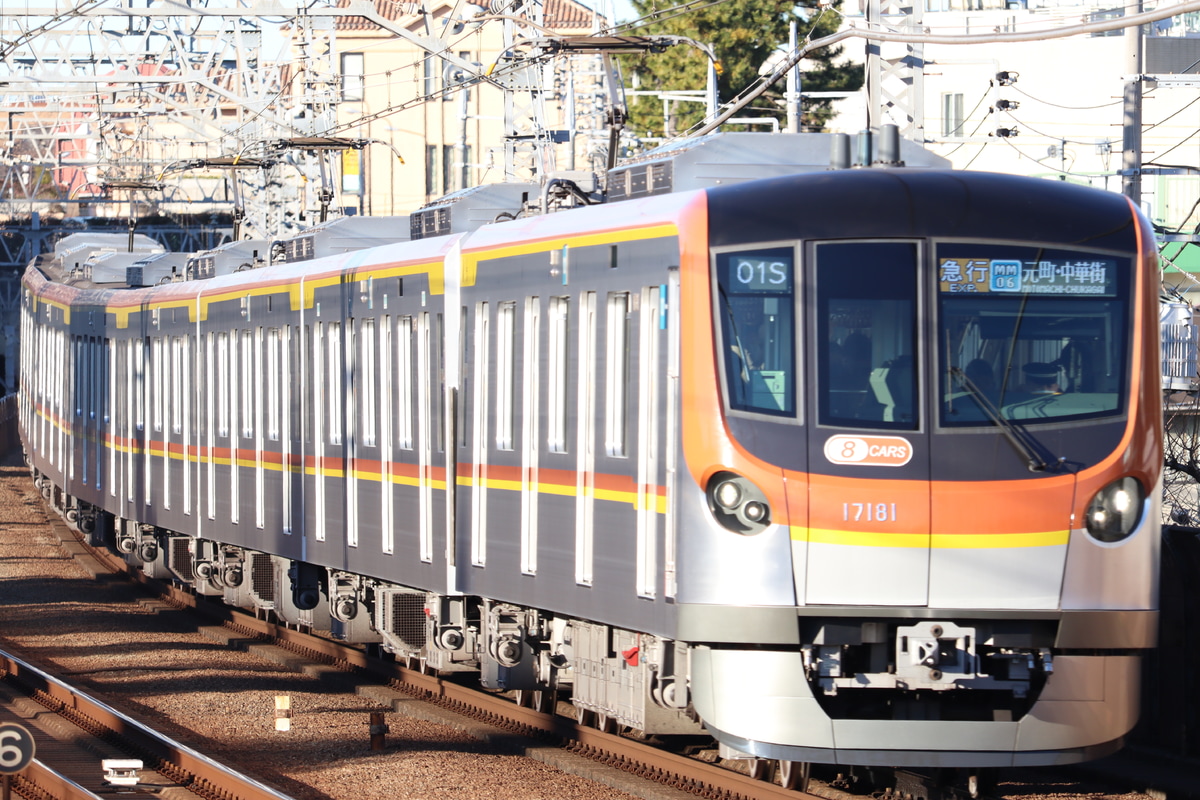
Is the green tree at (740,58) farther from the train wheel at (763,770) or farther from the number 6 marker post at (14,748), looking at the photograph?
the number 6 marker post at (14,748)

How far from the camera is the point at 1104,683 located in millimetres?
8633

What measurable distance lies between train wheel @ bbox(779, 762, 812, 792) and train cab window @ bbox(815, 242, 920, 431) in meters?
2.33

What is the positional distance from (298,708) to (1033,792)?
19.9 ft

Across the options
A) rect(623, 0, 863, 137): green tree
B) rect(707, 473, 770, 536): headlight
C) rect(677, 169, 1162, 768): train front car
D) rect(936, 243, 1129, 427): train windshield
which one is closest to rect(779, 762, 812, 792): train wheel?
rect(677, 169, 1162, 768): train front car

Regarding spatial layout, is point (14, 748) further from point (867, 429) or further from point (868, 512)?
point (867, 429)

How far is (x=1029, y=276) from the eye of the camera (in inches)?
344

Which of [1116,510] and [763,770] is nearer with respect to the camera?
[1116,510]

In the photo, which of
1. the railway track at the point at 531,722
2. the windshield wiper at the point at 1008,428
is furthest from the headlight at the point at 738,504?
the railway track at the point at 531,722

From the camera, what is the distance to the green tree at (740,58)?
4550cm

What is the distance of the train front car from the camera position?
8469 mm

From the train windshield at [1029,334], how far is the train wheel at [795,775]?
2.38 m

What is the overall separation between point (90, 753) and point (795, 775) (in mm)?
5247

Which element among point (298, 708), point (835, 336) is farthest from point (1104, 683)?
point (298, 708)

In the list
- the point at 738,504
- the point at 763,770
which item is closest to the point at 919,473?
the point at 738,504
